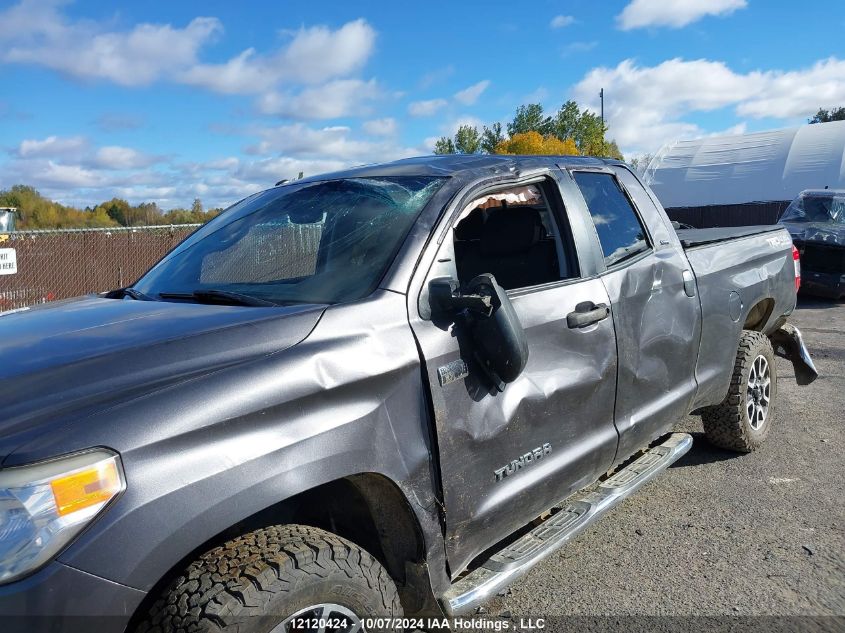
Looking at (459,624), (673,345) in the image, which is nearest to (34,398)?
(459,624)

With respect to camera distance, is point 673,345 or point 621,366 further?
point 673,345

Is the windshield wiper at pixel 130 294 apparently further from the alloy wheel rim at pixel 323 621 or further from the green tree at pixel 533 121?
the green tree at pixel 533 121

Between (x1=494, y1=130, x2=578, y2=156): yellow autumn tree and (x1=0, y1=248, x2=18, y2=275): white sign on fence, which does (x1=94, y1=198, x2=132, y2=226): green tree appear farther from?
(x1=0, y1=248, x2=18, y2=275): white sign on fence

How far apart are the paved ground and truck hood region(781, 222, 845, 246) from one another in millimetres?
8363

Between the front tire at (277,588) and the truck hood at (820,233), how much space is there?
40.7ft

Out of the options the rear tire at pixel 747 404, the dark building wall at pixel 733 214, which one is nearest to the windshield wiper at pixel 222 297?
the rear tire at pixel 747 404

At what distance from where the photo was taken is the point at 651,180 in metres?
36.7

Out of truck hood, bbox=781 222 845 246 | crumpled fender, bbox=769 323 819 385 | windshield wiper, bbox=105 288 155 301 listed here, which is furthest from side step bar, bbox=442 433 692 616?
truck hood, bbox=781 222 845 246

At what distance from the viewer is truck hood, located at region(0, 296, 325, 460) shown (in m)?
1.80

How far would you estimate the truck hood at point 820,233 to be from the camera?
12320 millimetres

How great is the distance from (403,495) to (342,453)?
31 cm

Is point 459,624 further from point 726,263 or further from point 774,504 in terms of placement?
point 726,263

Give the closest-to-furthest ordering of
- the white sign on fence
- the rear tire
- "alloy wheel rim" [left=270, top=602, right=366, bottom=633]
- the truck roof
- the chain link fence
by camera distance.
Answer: "alloy wheel rim" [left=270, top=602, right=366, bottom=633], the truck roof, the rear tire, the white sign on fence, the chain link fence

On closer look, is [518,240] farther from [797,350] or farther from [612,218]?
[797,350]
